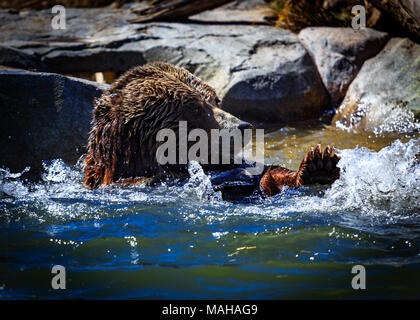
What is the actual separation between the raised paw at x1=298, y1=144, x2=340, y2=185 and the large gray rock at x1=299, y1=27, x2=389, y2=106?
15.8 ft

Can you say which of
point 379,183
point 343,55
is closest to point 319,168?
point 379,183

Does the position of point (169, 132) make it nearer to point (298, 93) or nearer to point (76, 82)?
point (76, 82)

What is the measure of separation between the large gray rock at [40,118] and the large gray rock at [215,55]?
233 cm

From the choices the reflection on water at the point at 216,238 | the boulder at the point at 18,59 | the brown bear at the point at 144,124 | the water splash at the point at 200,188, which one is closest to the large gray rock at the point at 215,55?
the boulder at the point at 18,59

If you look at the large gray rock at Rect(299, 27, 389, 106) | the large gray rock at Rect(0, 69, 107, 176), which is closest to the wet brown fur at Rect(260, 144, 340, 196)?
the large gray rock at Rect(0, 69, 107, 176)

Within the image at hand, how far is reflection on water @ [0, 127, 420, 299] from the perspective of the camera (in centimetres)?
304

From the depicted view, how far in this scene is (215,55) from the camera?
28.9 feet

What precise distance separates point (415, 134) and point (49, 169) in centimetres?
487

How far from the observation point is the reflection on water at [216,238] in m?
3.04

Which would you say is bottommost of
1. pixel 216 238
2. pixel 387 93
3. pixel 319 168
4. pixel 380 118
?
pixel 216 238

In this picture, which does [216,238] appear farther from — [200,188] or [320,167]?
[320,167]

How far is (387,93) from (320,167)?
4.38 m

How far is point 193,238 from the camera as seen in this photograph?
12.3 feet
